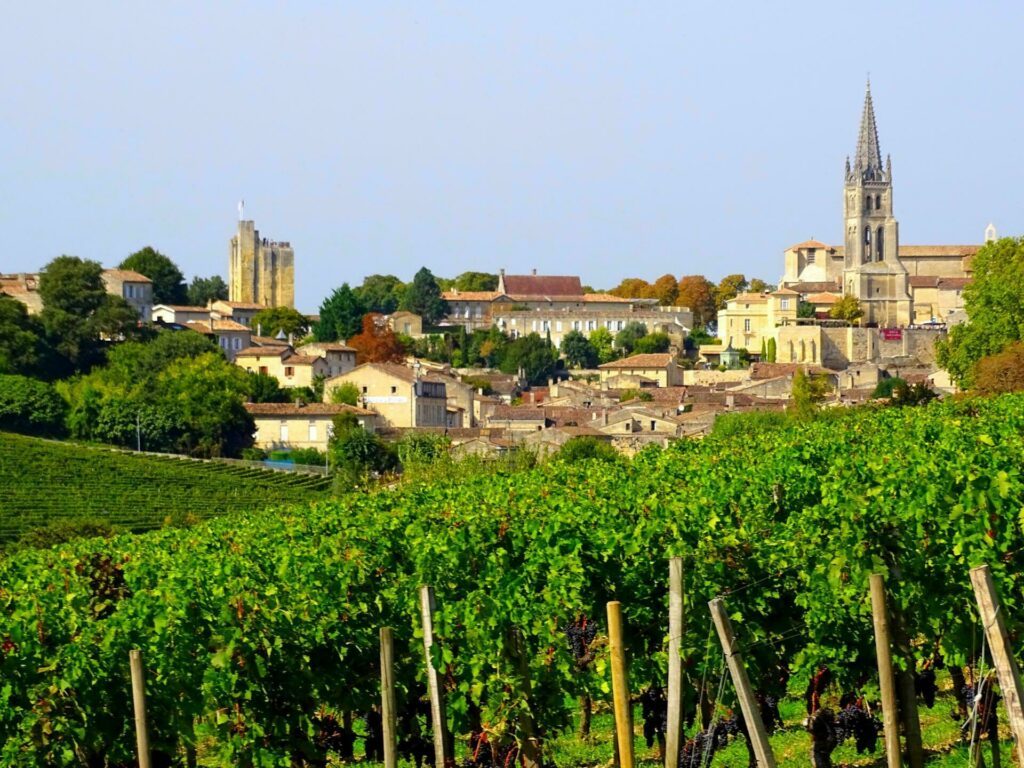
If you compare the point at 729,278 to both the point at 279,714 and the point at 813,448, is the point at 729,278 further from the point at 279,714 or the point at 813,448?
the point at 279,714

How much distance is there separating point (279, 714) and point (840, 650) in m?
3.60

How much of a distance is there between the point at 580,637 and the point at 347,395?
63.4 meters

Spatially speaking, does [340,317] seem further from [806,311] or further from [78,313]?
[806,311]

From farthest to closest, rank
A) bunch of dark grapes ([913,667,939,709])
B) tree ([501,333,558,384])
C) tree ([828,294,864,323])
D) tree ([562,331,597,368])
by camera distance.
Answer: tree ([562,331,597,368]), tree ([828,294,864,323]), tree ([501,333,558,384]), bunch of dark grapes ([913,667,939,709])

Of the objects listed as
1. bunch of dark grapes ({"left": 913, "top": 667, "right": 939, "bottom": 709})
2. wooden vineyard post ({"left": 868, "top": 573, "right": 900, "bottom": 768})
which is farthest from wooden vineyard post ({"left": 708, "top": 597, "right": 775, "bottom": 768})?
bunch of dark grapes ({"left": 913, "top": 667, "right": 939, "bottom": 709})

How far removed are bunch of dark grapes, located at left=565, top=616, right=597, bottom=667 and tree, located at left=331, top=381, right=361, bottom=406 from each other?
62389mm

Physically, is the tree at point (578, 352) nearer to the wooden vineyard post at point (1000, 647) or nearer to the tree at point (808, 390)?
the tree at point (808, 390)

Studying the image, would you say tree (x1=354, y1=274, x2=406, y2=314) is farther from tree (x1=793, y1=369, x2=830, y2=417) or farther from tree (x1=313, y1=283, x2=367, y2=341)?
tree (x1=793, y1=369, x2=830, y2=417)

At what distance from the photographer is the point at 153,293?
361ft

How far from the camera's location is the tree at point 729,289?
128 meters

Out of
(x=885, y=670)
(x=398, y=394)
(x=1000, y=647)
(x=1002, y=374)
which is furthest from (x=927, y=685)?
(x=398, y=394)

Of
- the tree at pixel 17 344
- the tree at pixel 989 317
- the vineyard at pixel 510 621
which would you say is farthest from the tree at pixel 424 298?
the vineyard at pixel 510 621

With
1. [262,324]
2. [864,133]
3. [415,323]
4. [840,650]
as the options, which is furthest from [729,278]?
[840,650]

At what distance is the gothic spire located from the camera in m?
126
